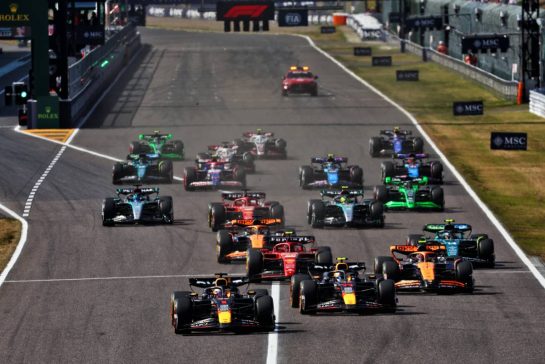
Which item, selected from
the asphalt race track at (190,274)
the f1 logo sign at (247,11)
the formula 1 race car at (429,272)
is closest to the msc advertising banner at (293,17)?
the f1 logo sign at (247,11)

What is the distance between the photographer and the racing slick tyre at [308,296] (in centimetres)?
2861

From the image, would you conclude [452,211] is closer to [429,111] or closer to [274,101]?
[429,111]

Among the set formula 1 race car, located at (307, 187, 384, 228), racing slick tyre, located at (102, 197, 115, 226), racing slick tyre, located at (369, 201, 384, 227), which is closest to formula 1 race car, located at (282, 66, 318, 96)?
racing slick tyre, located at (102, 197, 115, 226)

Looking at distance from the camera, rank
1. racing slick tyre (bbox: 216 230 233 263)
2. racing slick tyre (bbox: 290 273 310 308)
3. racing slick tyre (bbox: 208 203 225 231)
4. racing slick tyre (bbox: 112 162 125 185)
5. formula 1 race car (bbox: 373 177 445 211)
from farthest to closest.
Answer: racing slick tyre (bbox: 112 162 125 185) → formula 1 race car (bbox: 373 177 445 211) → racing slick tyre (bbox: 208 203 225 231) → racing slick tyre (bbox: 216 230 233 263) → racing slick tyre (bbox: 290 273 310 308)

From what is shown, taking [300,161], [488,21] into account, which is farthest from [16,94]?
[488,21]

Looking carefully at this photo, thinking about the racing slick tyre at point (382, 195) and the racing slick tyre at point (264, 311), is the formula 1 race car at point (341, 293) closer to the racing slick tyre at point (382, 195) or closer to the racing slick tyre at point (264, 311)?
the racing slick tyre at point (264, 311)

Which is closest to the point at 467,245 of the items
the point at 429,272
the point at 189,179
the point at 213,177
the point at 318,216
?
the point at 429,272

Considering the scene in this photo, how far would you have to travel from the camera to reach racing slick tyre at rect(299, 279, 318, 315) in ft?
93.9

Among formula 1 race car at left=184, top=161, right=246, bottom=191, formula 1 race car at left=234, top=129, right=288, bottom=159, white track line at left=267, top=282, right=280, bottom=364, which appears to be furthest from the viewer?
formula 1 race car at left=234, top=129, right=288, bottom=159

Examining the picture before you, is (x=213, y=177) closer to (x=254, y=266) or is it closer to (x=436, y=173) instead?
(x=436, y=173)

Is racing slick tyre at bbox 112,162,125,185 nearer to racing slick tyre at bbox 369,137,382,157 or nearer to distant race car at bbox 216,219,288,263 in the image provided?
racing slick tyre at bbox 369,137,382,157

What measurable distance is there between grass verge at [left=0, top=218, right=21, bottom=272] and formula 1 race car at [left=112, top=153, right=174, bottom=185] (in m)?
7.32

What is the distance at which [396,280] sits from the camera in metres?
31.1

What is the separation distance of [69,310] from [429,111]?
4793cm
